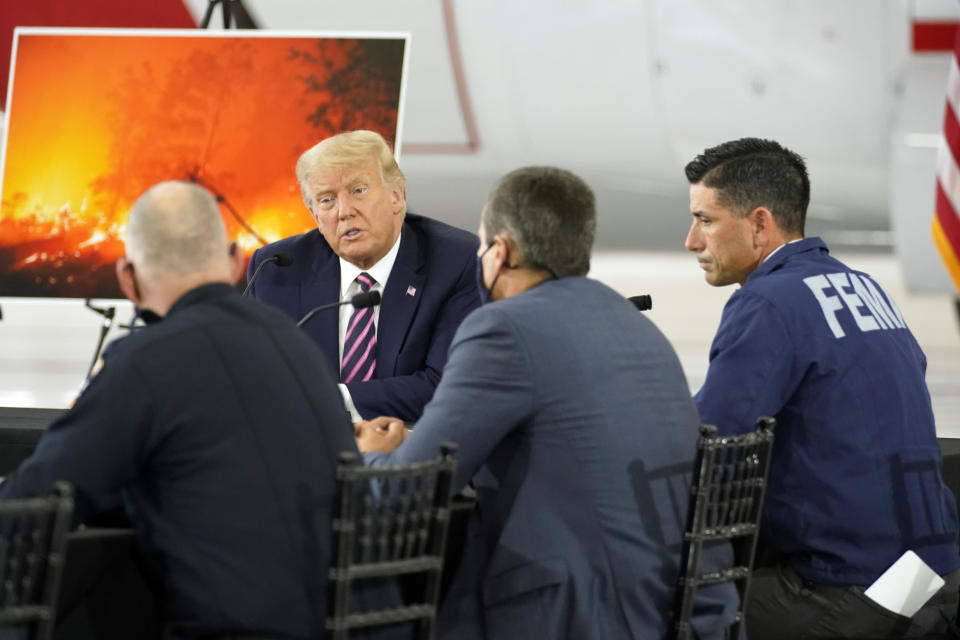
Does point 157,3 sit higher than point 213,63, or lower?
higher

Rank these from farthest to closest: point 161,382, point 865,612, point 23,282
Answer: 1. point 23,282
2. point 865,612
3. point 161,382

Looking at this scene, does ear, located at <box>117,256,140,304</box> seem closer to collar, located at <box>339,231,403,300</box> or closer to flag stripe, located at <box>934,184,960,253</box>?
collar, located at <box>339,231,403,300</box>

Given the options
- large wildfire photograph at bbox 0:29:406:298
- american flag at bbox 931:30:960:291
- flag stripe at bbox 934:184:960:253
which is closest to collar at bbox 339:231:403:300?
large wildfire photograph at bbox 0:29:406:298

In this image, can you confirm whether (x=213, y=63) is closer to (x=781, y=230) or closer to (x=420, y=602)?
(x=781, y=230)

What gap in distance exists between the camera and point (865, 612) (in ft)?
8.05

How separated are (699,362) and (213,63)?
3.69 m

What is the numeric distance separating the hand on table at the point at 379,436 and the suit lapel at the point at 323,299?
0.83 m

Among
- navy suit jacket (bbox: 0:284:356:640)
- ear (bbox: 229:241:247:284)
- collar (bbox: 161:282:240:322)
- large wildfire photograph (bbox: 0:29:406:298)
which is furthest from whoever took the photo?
A: large wildfire photograph (bbox: 0:29:406:298)

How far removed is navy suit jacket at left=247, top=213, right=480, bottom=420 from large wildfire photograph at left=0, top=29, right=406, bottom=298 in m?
1.04

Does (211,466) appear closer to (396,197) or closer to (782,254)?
(782,254)

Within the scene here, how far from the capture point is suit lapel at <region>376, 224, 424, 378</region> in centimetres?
318

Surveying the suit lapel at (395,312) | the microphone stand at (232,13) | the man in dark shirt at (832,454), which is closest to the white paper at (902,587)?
the man in dark shirt at (832,454)

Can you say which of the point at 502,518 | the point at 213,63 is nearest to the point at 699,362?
the point at 213,63

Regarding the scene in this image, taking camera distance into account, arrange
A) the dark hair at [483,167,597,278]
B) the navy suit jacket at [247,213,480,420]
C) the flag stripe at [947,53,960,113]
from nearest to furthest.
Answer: the dark hair at [483,167,597,278] → the navy suit jacket at [247,213,480,420] → the flag stripe at [947,53,960,113]
